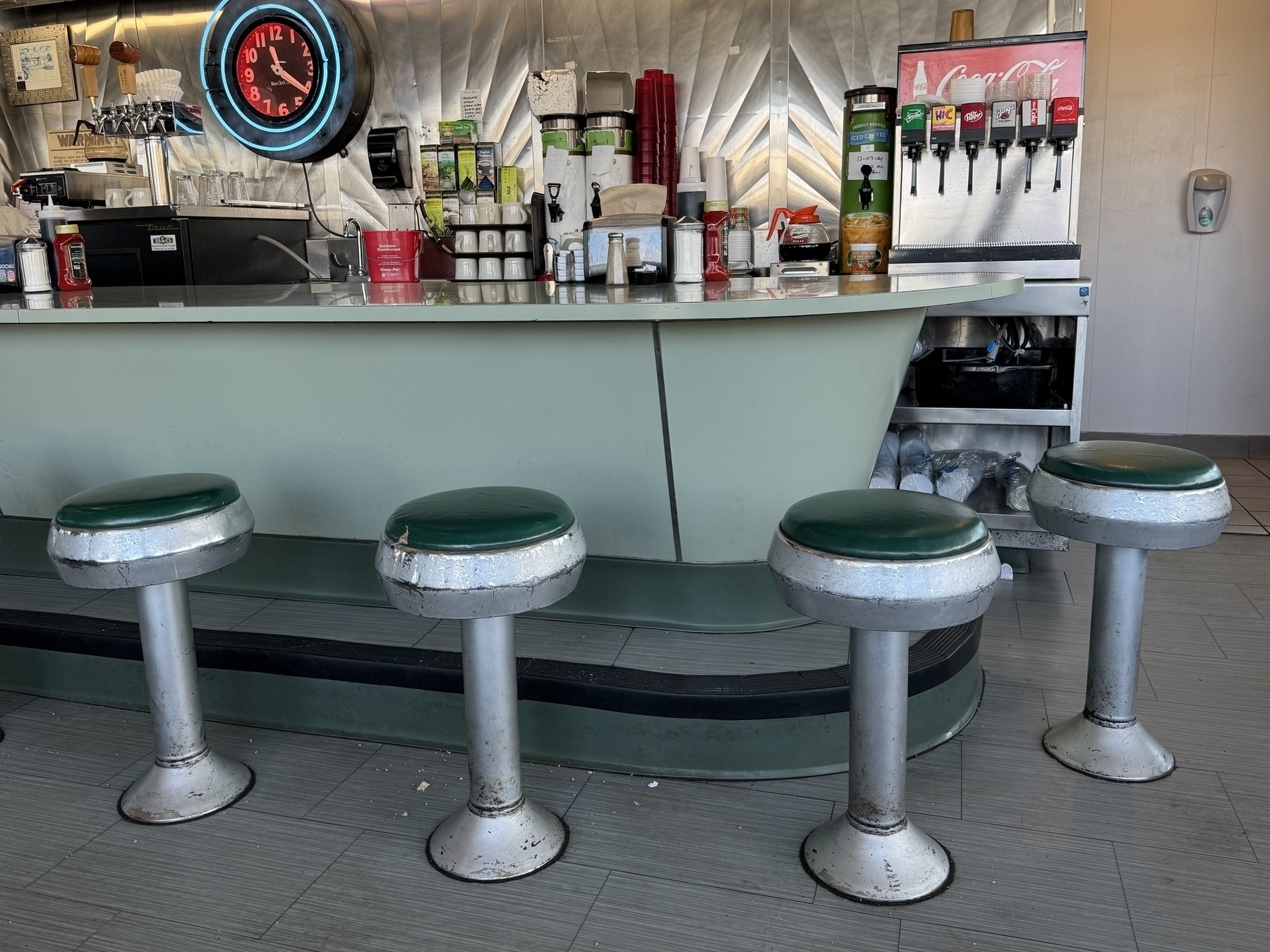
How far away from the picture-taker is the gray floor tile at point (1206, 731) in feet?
7.14

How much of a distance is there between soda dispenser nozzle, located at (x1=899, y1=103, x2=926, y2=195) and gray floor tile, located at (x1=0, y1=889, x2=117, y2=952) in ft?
10.0

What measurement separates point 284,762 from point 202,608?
63 centimetres

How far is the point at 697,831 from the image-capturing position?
6.44ft

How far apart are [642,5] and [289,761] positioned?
3.60m

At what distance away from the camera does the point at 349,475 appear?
2.51 meters

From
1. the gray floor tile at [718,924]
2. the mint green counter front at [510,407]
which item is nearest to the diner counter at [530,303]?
the mint green counter front at [510,407]

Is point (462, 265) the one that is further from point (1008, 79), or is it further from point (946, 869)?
point (946, 869)

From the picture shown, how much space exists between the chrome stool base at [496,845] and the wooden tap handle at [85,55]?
4950 millimetres

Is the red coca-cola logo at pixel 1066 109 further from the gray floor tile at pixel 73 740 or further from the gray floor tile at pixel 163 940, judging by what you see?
the gray floor tile at pixel 73 740

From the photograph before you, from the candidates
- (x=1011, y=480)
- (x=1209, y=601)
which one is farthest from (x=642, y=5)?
(x=1209, y=601)

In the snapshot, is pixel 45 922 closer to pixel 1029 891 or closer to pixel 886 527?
pixel 886 527

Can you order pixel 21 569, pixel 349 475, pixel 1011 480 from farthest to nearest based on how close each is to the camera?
pixel 1011 480
pixel 21 569
pixel 349 475

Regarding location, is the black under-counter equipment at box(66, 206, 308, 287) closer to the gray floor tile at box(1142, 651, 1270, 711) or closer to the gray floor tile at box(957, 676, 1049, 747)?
the gray floor tile at box(957, 676, 1049, 747)

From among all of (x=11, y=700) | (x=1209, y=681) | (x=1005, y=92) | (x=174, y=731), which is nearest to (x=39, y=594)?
(x=11, y=700)
